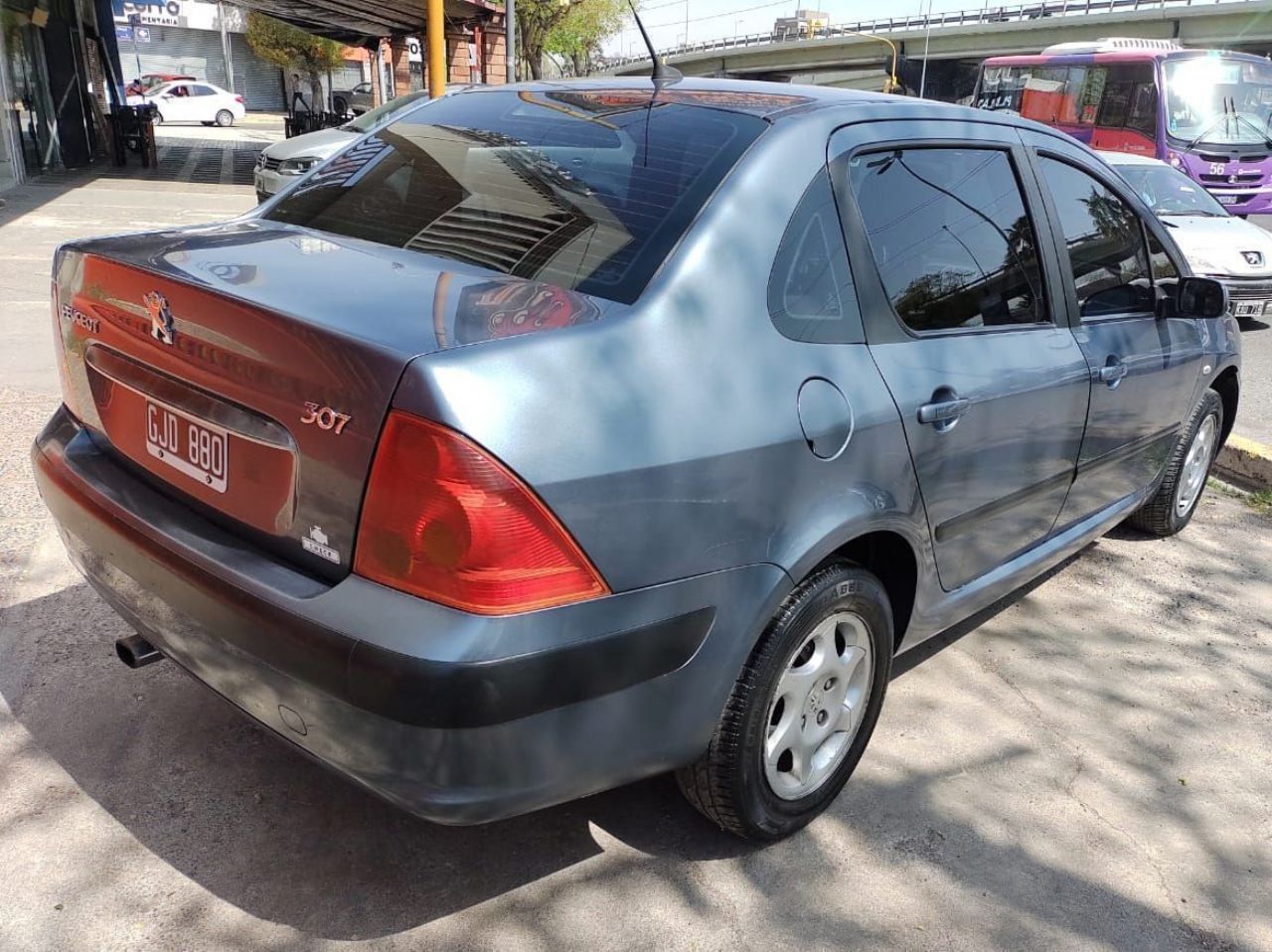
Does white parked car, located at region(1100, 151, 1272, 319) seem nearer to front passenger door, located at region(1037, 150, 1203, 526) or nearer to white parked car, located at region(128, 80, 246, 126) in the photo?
front passenger door, located at region(1037, 150, 1203, 526)

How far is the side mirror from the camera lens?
370cm

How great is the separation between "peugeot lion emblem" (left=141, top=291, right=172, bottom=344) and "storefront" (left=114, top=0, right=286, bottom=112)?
61.5m

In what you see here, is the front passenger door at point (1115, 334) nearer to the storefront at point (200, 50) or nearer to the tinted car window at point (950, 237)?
the tinted car window at point (950, 237)

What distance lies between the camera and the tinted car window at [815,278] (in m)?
2.33

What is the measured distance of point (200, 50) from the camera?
61.1 meters

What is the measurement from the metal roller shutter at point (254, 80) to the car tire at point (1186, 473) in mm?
63892

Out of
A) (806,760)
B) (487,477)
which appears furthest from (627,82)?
(806,760)

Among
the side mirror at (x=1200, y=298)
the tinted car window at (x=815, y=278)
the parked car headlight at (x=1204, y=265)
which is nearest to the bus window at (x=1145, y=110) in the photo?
the parked car headlight at (x=1204, y=265)

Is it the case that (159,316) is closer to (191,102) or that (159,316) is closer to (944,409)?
(944,409)

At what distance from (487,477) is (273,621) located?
521 mm

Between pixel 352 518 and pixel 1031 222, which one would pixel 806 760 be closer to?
pixel 352 518

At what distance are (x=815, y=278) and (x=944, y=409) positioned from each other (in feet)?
1.64

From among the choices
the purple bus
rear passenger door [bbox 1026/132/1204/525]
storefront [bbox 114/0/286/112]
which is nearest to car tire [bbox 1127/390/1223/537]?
rear passenger door [bbox 1026/132/1204/525]

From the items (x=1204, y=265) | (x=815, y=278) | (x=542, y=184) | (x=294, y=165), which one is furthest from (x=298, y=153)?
(x=815, y=278)
